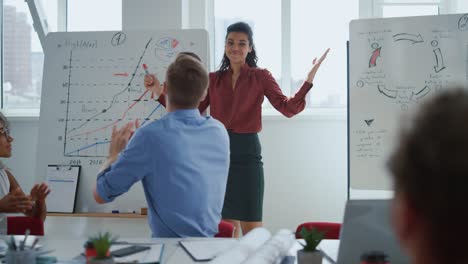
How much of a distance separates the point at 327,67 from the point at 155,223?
313 cm

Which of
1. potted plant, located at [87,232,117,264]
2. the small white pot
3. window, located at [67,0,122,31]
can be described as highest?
window, located at [67,0,122,31]

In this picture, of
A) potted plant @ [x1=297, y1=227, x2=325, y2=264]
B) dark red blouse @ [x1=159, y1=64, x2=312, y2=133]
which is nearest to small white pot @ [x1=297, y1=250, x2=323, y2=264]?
potted plant @ [x1=297, y1=227, x2=325, y2=264]

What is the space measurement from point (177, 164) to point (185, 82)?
0.34 m

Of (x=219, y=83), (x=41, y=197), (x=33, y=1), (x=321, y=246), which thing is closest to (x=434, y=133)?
(x=321, y=246)

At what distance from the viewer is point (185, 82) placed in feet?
7.58

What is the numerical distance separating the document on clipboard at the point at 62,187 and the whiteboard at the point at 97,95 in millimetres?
46

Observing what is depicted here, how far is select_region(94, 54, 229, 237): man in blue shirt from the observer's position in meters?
2.17

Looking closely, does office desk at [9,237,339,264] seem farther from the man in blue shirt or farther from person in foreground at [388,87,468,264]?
person in foreground at [388,87,468,264]

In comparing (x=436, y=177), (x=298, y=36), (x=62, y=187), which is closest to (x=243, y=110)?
(x=62, y=187)

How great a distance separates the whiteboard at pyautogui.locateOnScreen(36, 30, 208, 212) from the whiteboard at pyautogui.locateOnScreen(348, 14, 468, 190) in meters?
1.06

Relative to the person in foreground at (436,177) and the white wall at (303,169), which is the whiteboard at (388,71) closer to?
the white wall at (303,169)

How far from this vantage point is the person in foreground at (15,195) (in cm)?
262

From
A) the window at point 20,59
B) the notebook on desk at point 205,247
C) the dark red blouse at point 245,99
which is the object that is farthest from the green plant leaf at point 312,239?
the window at point 20,59

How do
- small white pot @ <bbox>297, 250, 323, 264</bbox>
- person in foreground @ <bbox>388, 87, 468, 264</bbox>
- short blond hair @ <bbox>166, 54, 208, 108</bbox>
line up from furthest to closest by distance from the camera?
1. short blond hair @ <bbox>166, 54, 208, 108</bbox>
2. small white pot @ <bbox>297, 250, 323, 264</bbox>
3. person in foreground @ <bbox>388, 87, 468, 264</bbox>
